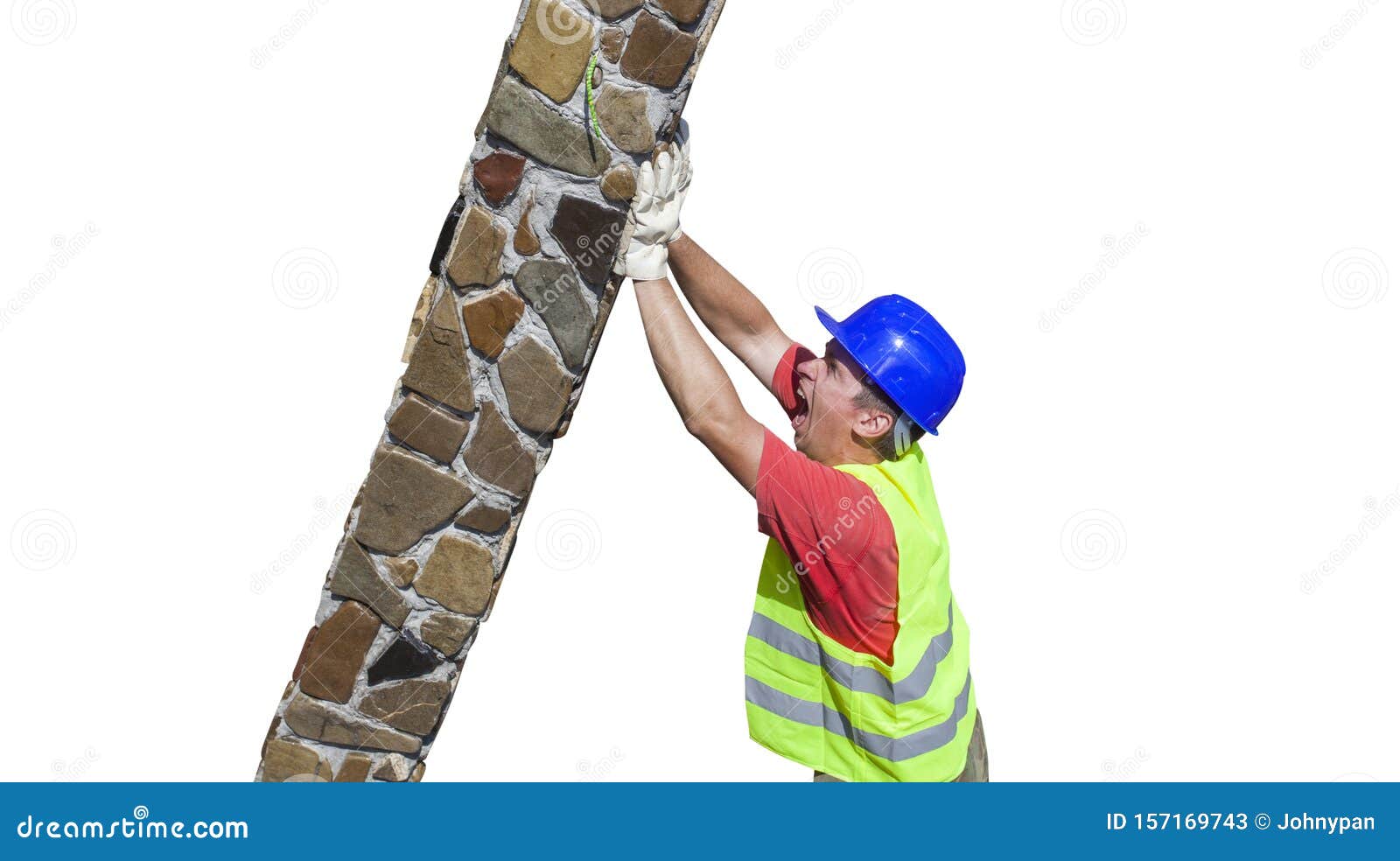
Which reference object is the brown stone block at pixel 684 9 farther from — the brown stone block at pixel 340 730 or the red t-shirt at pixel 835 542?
the brown stone block at pixel 340 730

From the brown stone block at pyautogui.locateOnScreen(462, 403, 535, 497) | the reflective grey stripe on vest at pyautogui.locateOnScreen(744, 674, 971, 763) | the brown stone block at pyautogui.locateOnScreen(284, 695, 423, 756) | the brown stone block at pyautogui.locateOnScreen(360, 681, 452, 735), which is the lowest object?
the brown stone block at pyautogui.locateOnScreen(284, 695, 423, 756)

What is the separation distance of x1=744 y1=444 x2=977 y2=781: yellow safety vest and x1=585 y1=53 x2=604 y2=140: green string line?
4.22 feet

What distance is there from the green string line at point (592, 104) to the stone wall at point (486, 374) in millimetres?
10

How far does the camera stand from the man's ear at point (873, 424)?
4168mm

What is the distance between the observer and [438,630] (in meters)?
4.31

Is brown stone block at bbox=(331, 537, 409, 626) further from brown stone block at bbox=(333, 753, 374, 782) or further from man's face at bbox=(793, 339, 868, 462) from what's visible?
man's face at bbox=(793, 339, 868, 462)

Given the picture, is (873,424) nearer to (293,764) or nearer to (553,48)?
(553,48)

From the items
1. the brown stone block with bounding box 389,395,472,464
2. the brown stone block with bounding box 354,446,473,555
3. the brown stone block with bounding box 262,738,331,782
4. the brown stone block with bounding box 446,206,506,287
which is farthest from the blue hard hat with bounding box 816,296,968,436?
the brown stone block with bounding box 262,738,331,782

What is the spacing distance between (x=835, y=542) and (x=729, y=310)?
980 millimetres

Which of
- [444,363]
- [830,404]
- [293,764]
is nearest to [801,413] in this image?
[830,404]

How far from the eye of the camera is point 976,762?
180 inches

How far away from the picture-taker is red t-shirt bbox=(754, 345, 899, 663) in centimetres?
395

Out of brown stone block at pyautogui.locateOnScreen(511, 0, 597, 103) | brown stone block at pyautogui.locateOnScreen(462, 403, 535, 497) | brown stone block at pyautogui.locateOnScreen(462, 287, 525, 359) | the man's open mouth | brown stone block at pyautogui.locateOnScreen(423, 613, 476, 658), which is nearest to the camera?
brown stone block at pyautogui.locateOnScreen(511, 0, 597, 103)

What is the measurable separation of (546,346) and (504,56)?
85cm
